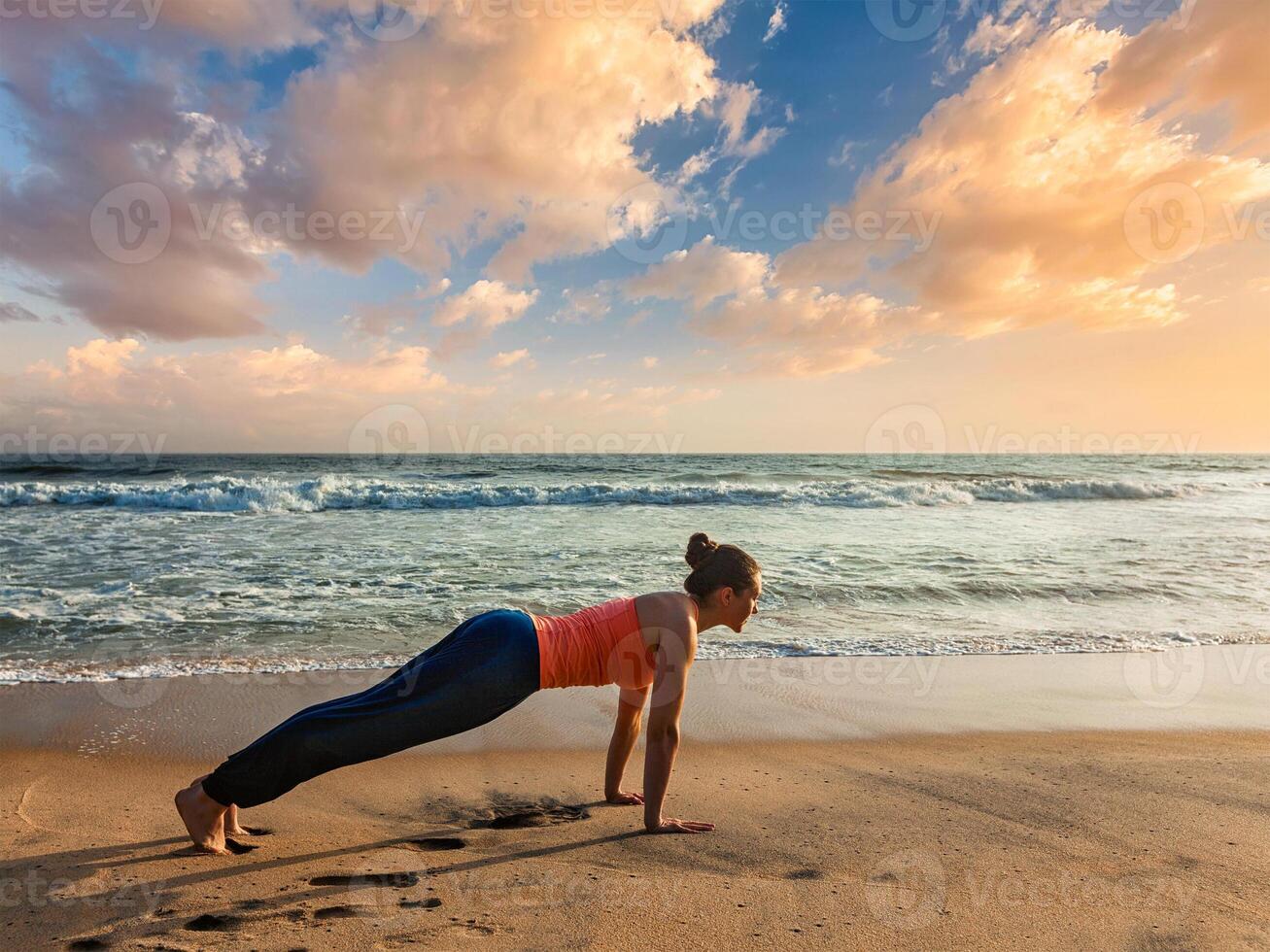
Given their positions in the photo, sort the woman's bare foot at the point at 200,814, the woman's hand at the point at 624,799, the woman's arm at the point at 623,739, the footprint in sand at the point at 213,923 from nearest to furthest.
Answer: the footprint in sand at the point at 213,923
the woman's bare foot at the point at 200,814
the woman's arm at the point at 623,739
the woman's hand at the point at 624,799

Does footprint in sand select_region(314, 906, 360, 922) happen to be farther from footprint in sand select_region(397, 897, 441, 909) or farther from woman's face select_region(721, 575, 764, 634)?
woman's face select_region(721, 575, 764, 634)

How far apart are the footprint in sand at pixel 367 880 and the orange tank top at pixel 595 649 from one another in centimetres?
90

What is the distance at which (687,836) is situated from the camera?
3131 millimetres

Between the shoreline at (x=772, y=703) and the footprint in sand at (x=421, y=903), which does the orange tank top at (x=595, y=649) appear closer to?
the footprint in sand at (x=421, y=903)

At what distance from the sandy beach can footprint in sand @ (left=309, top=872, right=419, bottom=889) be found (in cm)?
1

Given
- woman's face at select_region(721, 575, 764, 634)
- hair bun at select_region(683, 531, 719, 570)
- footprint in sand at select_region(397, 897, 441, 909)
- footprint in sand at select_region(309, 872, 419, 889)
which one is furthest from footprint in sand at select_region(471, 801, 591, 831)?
hair bun at select_region(683, 531, 719, 570)

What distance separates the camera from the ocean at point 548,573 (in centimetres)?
677

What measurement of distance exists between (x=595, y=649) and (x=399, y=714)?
81 cm

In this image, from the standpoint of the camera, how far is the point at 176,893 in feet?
8.16

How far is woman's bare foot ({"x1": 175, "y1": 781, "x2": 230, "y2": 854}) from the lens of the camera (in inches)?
108

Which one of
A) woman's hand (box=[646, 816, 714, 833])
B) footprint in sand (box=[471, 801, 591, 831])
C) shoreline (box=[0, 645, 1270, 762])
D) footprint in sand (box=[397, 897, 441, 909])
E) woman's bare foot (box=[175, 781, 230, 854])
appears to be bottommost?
shoreline (box=[0, 645, 1270, 762])

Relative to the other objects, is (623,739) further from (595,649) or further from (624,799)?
(595,649)

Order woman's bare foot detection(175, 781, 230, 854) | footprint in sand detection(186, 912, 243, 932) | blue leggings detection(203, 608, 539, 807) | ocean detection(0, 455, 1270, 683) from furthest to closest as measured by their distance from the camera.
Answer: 1. ocean detection(0, 455, 1270, 683)
2. woman's bare foot detection(175, 781, 230, 854)
3. blue leggings detection(203, 608, 539, 807)
4. footprint in sand detection(186, 912, 243, 932)

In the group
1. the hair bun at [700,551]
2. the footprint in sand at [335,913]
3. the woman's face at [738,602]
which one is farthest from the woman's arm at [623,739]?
the footprint in sand at [335,913]
